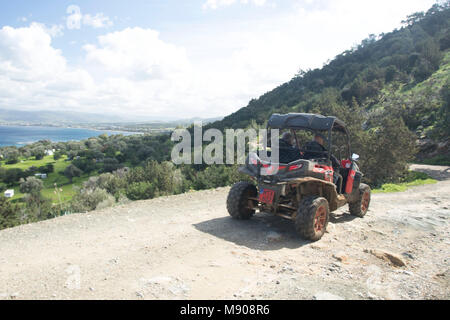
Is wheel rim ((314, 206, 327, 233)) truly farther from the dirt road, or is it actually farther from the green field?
the green field

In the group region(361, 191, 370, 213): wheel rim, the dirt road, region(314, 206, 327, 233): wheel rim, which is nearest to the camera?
the dirt road

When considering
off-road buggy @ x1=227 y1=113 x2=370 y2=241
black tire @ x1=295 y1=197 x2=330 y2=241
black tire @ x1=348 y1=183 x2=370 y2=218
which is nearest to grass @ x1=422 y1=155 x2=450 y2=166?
black tire @ x1=348 y1=183 x2=370 y2=218

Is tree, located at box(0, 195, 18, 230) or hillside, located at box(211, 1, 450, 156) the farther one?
hillside, located at box(211, 1, 450, 156)

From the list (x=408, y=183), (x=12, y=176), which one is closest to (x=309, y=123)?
(x=408, y=183)

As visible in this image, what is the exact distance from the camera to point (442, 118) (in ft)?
88.1

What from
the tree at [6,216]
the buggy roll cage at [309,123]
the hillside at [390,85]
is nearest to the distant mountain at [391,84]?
the hillside at [390,85]

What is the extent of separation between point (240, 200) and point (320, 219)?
205 centimetres

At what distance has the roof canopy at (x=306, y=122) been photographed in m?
7.40

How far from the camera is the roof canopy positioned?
24.3 feet

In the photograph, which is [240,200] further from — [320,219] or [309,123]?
[309,123]

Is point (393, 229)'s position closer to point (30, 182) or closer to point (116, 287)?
point (116, 287)

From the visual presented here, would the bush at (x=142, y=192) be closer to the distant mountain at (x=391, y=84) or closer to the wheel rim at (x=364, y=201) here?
the wheel rim at (x=364, y=201)

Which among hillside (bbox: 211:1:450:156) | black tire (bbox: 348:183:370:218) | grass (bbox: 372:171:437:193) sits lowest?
grass (bbox: 372:171:437:193)

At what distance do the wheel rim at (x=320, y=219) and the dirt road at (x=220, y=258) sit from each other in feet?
1.01
